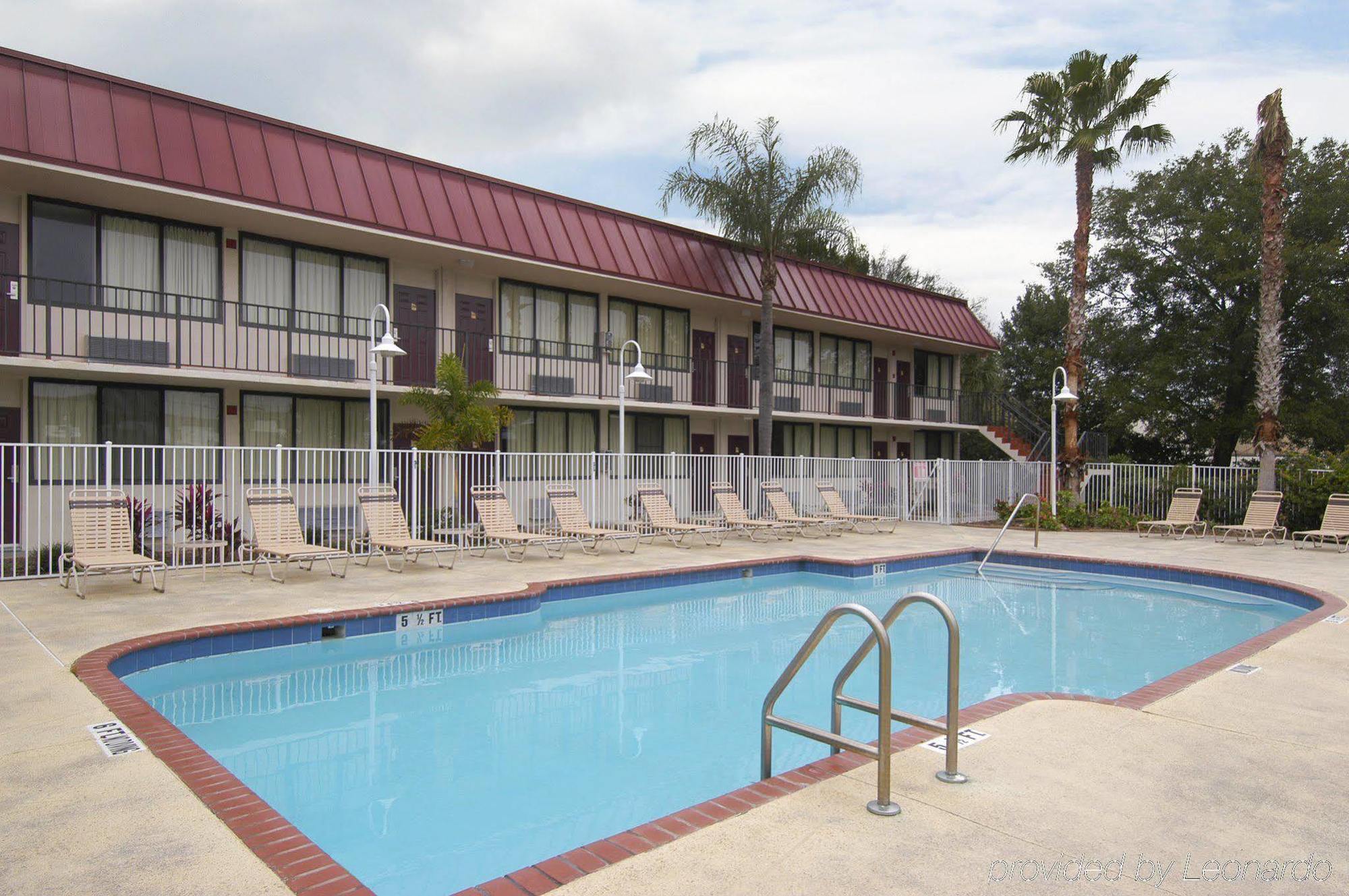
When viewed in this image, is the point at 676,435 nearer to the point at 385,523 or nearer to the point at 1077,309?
the point at 1077,309

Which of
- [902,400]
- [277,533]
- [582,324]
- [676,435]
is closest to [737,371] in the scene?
[676,435]

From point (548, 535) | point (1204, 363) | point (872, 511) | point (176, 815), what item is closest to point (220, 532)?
point (548, 535)

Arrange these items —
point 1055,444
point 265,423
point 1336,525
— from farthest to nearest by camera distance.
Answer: point 1055,444, point 265,423, point 1336,525

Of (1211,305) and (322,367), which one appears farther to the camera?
(1211,305)

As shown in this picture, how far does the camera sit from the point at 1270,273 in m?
18.7

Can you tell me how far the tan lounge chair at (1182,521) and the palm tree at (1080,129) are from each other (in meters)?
2.61

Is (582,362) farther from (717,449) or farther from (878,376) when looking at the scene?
(878,376)

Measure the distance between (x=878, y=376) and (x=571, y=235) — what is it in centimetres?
1347

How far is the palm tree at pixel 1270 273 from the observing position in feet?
59.2

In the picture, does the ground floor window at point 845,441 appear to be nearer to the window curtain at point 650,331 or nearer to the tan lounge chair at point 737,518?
the window curtain at point 650,331

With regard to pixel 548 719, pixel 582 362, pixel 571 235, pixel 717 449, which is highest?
pixel 571 235

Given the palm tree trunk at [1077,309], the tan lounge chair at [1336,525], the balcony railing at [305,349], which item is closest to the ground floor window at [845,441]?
the balcony railing at [305,349]

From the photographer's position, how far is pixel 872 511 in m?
20.4

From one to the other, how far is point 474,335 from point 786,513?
775 cm
